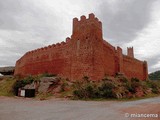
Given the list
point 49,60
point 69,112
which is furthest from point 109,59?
point 69,112

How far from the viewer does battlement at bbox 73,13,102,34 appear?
2644 cm

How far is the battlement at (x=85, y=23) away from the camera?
Result: 26438 mm

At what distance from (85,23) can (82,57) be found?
4.97m

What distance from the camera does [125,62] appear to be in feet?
123

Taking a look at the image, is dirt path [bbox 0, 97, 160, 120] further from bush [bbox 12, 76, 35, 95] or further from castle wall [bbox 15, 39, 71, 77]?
castle wall [bbox 15, 39, 71, 77]

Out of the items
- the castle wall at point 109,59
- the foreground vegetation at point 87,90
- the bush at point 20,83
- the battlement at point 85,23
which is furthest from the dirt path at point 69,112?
the castle wall at point 109,59

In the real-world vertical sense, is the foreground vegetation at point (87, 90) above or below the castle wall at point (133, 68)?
below

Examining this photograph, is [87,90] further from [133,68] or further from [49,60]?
[133,68]

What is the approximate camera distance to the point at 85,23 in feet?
88.7

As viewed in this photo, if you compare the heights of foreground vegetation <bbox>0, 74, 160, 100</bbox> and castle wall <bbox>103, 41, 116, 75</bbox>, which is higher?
castle wall <bbox>103, 41, 116, 75</bbox>

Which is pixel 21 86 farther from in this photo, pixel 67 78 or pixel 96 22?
pixel 96 22

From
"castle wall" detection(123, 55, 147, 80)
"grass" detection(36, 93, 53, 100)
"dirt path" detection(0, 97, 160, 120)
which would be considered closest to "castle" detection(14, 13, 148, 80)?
"castle wall" detection(123, 55, 147, 80)

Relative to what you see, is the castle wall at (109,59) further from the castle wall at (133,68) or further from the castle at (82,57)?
the castle wall at (133,68)

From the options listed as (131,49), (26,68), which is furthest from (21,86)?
(131,49)
